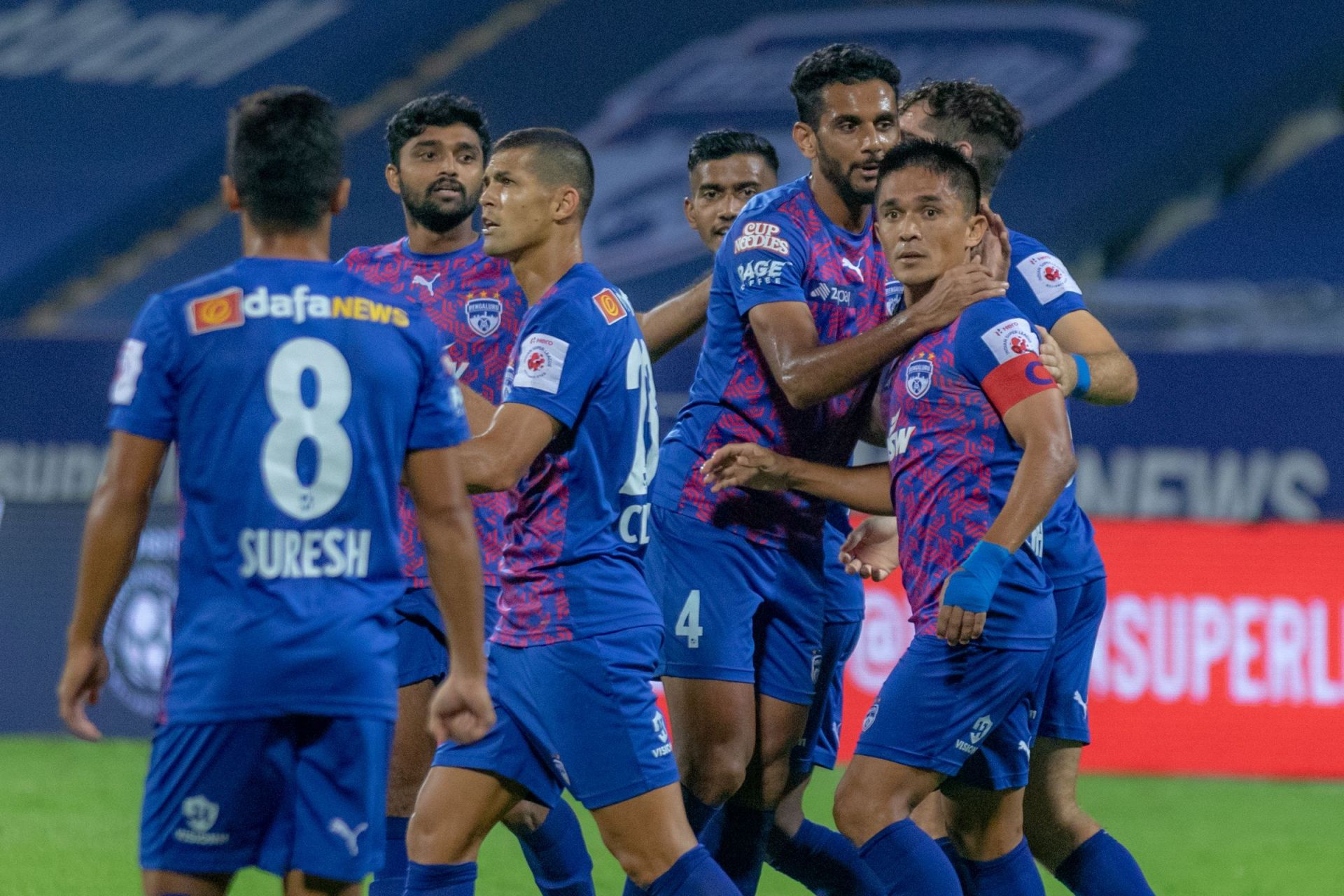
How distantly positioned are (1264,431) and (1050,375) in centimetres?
758

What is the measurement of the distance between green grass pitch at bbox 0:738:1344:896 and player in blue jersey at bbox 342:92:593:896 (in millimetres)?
1301

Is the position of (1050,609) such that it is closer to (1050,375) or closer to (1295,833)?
(1050,375)

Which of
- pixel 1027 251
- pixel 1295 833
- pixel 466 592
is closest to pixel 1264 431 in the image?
pixel 1295 833

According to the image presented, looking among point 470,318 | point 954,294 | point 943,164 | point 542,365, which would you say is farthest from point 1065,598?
point 470,318

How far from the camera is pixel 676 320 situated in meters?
5.56

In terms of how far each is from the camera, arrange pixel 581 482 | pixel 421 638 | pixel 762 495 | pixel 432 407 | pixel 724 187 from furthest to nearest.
Result: pixel 724 187
pixel 421 638
pixel 762 495
pixel 581 482
pixel 432 407

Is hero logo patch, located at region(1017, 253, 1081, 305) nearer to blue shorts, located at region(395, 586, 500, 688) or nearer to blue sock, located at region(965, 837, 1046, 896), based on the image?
blue sock, located at region(965, 837, 1046, 896)

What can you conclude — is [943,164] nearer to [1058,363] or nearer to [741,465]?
[1058,363]

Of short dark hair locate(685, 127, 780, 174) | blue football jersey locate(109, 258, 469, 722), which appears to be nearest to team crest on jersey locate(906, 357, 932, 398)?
blue football jersey locate(109, 258, 469, 722)

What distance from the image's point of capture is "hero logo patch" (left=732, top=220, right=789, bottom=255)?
15.3 feet

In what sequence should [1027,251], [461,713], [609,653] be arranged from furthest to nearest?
[1027,251]
[609,653]
[461,713]

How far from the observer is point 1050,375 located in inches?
159

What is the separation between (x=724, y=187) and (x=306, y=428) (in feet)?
10.4

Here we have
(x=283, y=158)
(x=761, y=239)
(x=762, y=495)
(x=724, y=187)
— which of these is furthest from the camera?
(x=724, y=187)
